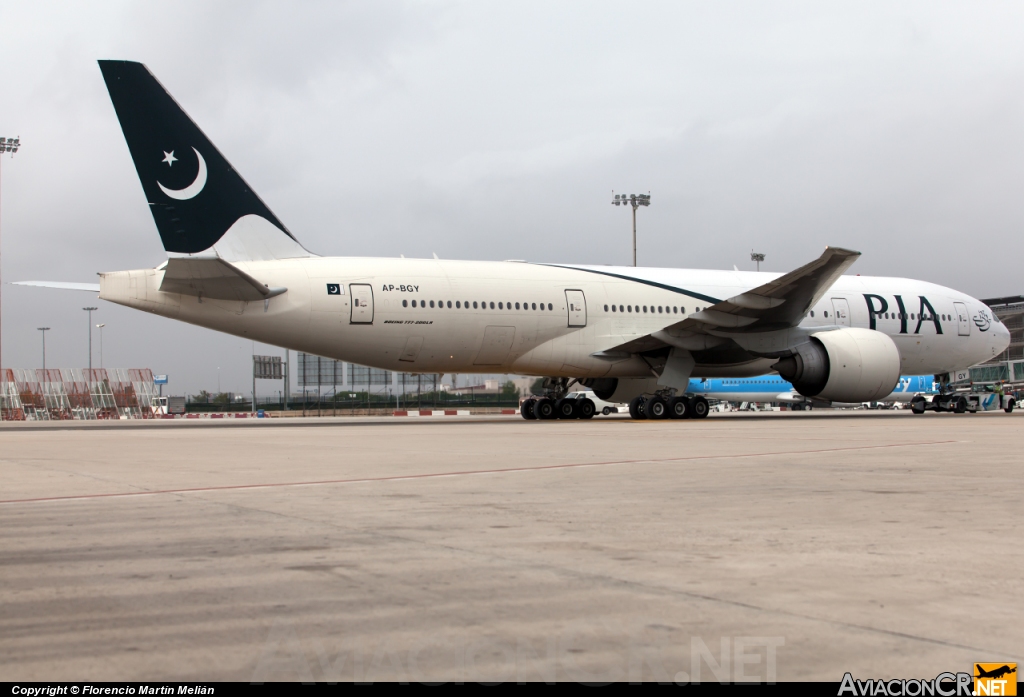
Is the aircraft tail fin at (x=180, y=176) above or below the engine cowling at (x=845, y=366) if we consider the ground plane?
above

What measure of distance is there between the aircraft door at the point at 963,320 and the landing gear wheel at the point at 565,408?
1231 cm

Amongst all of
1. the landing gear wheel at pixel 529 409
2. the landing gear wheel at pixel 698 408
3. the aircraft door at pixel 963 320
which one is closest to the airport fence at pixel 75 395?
the landing gear wheel at pixel 529 409

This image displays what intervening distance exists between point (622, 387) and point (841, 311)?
21.8ft

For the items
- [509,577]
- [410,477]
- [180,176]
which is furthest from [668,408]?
[509,577]

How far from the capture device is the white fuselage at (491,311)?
19594 millimetres

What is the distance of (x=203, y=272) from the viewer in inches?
718

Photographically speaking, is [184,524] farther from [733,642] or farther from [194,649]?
[733,642]

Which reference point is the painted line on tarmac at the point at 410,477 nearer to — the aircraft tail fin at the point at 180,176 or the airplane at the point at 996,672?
the airplane at the point at 996,672

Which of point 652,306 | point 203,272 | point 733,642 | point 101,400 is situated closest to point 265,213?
point 203,272

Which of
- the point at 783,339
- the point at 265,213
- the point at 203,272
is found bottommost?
the point at 783,339

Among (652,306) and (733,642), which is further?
(652,306)

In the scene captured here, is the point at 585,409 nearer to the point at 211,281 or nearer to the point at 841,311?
the point at 841,311

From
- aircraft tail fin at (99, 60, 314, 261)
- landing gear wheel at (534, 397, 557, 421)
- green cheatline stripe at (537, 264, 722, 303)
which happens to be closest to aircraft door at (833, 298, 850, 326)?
green cheatline stripe at (537, 264, 722, 303)

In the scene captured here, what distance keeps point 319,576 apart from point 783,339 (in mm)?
20892
